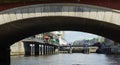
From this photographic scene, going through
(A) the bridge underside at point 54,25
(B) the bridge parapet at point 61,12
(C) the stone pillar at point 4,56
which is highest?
(B) the bridge parapet at point 61,12

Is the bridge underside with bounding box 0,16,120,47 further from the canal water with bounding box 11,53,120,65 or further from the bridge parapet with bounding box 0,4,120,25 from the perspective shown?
the canal water with bounding box 11,53,120,65

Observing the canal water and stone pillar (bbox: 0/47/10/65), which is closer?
stone pillar (bbox: 0/47/10/65)

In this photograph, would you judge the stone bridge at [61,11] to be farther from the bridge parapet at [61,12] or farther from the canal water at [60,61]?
the canal water at [60,61]

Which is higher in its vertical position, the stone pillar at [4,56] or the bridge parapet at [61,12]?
the bridge parapet at [61,12]

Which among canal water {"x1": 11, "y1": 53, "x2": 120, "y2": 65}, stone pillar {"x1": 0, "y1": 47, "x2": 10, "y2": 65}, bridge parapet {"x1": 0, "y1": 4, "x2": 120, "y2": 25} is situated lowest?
canal water {"x1": 11, "y1": 53, "x2": 120, "y2": 65}

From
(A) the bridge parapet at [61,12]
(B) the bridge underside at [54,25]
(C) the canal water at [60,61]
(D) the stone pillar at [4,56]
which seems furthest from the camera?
(C) the canal water at [60,61]

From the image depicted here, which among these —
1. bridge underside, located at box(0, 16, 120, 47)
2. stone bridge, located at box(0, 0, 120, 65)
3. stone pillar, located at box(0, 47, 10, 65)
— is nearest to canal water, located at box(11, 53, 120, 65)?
stone pillar, located at box(0, 47, 10, 65)

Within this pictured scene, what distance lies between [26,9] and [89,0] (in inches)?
162

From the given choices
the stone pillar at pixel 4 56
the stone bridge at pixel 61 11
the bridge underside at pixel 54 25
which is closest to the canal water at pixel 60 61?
the stone pillar at pixel 4 56

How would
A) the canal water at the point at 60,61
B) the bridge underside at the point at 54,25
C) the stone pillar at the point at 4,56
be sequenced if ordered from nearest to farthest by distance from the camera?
1. the bridge underside at the point at 54,25
2. the stone pillar at the point at 4,56
3. the canal water at the point at 60,61

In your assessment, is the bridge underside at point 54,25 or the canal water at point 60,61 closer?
the bridge underside at point 54,25

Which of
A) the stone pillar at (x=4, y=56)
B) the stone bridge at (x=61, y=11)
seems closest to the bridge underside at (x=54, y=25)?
the stone bridge at (x=61, y=11)

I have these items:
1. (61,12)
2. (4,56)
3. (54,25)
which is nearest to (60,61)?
(4,56)

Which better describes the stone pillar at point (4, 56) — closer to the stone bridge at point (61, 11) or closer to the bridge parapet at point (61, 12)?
the stone bridge at point (61, 11)
